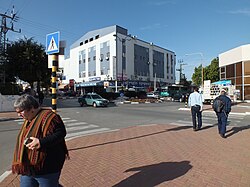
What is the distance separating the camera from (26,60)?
31.7 meters

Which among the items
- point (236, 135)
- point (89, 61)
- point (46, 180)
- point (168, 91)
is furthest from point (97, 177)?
point (89, 61)

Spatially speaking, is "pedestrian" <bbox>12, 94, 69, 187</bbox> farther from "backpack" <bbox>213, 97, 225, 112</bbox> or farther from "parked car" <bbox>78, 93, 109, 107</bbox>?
"parked car" <bbox>78, 93, 109, 107</bbox>

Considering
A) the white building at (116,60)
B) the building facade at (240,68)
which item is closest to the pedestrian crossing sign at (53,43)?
the building facade at (240,68)

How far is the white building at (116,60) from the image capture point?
59.2 m

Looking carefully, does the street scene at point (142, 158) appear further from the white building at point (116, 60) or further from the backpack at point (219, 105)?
the white building at point (116, 60)

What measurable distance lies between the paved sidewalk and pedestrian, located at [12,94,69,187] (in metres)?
1.75

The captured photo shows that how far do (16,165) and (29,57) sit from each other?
31.1m

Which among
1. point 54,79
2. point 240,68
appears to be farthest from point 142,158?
point 240,68

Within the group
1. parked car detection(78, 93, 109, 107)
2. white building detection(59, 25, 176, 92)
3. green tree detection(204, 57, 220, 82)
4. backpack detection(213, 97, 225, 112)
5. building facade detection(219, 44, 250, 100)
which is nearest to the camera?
backpack detection(213, 97, 225, 112)

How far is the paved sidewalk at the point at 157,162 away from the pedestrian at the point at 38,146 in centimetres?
175

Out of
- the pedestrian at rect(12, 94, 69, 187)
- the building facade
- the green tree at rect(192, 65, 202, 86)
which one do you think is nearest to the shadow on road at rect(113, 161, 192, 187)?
the pedestrian at rect(12, 94, 69, 187)

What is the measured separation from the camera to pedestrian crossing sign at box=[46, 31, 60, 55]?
678 centimetres

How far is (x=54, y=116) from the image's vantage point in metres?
→ 2.92

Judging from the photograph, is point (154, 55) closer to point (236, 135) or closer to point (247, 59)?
point (247, 59)
